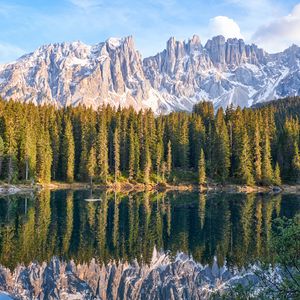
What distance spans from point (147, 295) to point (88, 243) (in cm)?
1318

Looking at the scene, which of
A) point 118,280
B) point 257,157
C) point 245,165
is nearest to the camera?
point 118,280

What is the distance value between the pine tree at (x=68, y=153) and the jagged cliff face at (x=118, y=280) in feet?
243

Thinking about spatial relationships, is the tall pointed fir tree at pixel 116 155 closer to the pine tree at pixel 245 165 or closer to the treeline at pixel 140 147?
the treeline at pixel 140 147

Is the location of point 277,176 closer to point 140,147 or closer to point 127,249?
point 140,147

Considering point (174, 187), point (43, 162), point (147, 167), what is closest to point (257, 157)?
point (174, 187)

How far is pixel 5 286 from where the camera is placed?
987 inches

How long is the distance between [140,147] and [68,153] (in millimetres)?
19991

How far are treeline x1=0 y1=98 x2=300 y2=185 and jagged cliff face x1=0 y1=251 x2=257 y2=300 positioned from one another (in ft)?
214

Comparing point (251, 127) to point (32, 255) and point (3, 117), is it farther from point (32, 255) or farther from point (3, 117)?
point (32, 255)

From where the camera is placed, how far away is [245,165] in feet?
335

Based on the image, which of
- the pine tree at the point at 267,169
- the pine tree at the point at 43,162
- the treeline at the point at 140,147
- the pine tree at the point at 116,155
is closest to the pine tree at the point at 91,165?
the treeline at the point at 140,147

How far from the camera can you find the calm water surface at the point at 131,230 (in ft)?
111

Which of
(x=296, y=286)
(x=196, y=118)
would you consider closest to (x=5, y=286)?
(x=296, y=286)

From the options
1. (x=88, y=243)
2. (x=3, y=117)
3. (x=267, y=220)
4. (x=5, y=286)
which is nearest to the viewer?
(x=5, y=286)
